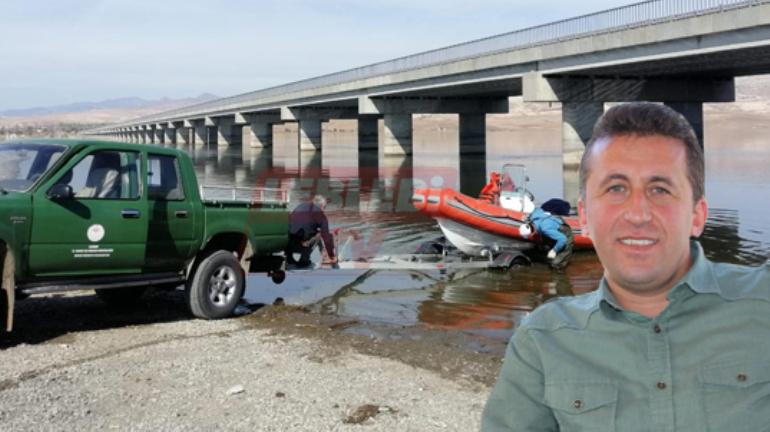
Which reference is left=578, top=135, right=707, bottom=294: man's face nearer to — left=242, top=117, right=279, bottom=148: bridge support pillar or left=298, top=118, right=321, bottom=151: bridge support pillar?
left=298, top=118, right=321, bottom=151: bridge support pillar

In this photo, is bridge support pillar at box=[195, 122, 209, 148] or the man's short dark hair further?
bridge support pillar at box=[195, 122, 209, 148]

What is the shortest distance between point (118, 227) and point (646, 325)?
7.21 m

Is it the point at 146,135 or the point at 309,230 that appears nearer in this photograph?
the point at 309,230

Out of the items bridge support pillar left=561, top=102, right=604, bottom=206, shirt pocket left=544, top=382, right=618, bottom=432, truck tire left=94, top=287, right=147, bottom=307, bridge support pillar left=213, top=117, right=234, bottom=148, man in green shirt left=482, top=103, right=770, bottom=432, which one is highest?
bridge support pillar left=213, top=117, right=234, bottom=148

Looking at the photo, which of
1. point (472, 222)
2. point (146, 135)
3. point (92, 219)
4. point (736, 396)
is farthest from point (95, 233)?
point (146, 135)

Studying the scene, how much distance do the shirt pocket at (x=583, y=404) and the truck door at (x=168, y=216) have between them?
725 centimetres

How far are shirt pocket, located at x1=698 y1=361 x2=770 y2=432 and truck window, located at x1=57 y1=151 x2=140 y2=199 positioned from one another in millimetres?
7342

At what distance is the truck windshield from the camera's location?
24.4 feet

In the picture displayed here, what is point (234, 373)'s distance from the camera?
6.52 m

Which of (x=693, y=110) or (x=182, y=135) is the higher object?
(x=182, y=135)

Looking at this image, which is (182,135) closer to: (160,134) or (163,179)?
(160,134)

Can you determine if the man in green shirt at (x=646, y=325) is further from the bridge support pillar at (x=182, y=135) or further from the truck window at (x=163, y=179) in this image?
the bridge support pillar at (x=182, y=135)

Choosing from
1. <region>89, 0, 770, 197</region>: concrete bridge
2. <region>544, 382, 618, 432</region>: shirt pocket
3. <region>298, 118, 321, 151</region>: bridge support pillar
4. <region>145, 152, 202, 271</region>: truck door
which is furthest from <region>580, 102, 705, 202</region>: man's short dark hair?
<region>298, 118, 321, 151</region>: bridge support pillar

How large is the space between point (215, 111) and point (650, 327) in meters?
99.0
